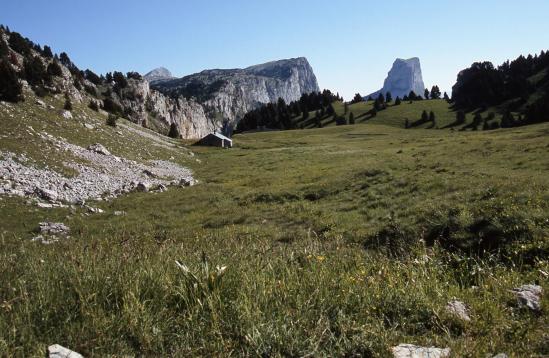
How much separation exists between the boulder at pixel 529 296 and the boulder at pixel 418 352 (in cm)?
178

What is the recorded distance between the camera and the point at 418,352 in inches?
156

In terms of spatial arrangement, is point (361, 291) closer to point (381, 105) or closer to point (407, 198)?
point (407, 198)

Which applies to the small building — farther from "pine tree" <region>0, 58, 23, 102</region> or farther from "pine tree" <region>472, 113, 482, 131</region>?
"pine tree" <region>472, 113, 482, 131</region>

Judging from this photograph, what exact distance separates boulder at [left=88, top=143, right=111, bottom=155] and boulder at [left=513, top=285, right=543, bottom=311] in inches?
1333

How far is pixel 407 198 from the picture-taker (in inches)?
761

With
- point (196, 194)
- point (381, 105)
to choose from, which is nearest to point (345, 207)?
point (196, 194)

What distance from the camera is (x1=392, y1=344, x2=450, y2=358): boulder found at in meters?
3.91

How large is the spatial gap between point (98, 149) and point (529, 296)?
113ft

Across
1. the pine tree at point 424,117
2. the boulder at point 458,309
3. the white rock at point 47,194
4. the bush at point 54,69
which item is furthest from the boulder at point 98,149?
the pine tree at point 424,117

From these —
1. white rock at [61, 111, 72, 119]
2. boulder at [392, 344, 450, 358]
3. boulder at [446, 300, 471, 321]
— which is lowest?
boulder at [446, 300, 471, 321]

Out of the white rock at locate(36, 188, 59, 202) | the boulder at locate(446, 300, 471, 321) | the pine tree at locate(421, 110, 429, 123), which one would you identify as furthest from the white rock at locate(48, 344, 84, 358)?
the pine tree at locate(421, 110, 429, 123)

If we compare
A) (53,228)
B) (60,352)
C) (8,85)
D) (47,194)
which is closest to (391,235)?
(60,352)

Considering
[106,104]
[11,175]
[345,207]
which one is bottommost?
[345,207]

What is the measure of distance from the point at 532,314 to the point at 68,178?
84.1 feet
